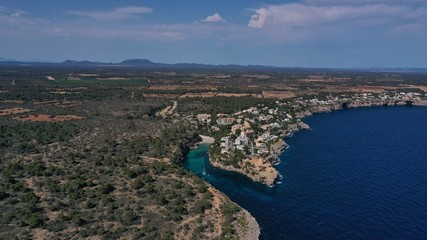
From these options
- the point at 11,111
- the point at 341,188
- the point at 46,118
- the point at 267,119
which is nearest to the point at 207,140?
the point at 267,119

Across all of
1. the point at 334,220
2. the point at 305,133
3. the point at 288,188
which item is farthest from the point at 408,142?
the point at 334,220

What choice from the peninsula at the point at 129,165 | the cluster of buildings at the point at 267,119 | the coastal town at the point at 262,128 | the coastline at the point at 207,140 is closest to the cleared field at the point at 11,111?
the peninsula at the point at 129,165

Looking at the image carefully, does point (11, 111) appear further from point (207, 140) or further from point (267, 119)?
point (267, 119)

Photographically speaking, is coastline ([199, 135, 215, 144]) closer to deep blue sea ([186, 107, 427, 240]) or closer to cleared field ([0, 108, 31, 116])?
deep blue sea ([186, 107, 427, 240])

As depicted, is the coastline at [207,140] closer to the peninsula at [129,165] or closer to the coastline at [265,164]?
the coastline at [265,164]

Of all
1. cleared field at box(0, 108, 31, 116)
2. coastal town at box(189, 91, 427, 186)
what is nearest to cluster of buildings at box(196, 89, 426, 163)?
coastal town at box(189, 91, 427, 186)

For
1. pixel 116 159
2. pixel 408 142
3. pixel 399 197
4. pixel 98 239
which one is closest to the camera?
pixel 98 239

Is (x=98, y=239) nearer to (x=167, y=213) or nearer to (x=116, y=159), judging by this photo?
(x=167, y=213)
